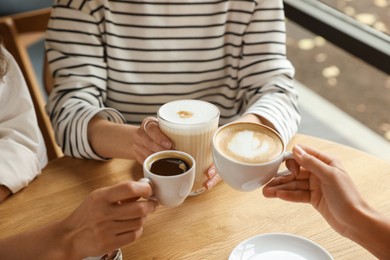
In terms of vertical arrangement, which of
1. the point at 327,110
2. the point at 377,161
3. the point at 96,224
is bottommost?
the point at 327,110

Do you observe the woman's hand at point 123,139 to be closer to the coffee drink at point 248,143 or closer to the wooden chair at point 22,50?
the coffee drink at point 248,143

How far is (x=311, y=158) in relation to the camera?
873 millimetres

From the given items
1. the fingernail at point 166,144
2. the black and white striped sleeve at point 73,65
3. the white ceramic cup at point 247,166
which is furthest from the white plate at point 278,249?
the black and white striped sleeve at point 73,65

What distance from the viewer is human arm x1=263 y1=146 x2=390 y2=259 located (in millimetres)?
822

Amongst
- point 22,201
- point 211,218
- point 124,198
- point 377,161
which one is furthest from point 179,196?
point 377,161

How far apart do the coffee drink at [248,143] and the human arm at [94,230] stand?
0.17 meters

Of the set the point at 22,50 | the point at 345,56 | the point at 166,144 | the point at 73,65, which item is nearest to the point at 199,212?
the point at 166,144

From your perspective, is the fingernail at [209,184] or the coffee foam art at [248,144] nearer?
the coffee foam art at [248,144]

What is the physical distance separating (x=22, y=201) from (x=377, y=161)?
33.6 inches

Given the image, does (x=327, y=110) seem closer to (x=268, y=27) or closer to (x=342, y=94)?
(x=342, y=94)

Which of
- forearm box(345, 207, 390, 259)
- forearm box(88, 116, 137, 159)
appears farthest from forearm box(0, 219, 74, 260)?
forearm box(345, 207, 390, 259)

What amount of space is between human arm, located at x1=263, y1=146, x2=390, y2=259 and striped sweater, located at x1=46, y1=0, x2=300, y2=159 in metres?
0.28

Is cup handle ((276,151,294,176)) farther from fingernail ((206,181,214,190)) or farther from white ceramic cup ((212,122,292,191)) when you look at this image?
fingernail ((206,181,214,190))

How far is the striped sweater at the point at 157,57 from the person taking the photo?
1.26m
